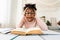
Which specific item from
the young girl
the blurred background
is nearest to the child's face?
the young girl

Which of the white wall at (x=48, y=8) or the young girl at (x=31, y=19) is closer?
the young girl at (x=31, y=19)

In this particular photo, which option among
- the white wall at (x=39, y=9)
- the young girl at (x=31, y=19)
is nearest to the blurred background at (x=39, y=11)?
the white wall at (x=39, y=9)

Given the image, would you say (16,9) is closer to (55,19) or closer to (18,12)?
(18,12)

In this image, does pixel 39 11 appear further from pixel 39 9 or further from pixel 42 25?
pixel 42 25

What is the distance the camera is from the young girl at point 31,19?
158cm

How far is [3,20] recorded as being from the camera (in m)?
3.06

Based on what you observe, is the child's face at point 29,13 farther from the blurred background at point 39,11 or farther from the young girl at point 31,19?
the blurred background at point 39,11

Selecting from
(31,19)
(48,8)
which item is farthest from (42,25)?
(48,8)

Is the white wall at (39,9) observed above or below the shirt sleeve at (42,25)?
above

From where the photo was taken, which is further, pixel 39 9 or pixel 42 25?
pixel 39 9

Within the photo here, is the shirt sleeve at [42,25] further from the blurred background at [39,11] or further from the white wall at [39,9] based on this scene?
the white wall at [39,9]

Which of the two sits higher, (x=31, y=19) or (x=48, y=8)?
(x=48, y=8)

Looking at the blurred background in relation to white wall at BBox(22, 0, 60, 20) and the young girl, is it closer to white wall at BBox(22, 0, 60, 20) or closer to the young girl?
white wall at BBox(22, 0, 60, 20)

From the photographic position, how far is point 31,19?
1669 millimetres
